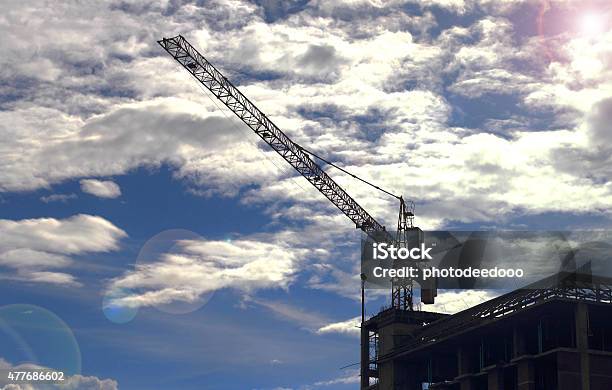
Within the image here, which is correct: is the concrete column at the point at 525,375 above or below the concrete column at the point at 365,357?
below

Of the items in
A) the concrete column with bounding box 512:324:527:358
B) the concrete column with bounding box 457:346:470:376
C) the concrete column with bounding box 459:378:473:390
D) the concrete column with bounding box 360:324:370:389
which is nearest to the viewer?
the concrete column with bounding box 512:324:527:358

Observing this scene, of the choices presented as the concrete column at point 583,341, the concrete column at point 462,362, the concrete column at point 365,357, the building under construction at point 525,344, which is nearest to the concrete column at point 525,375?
the building under construction at point 525,344

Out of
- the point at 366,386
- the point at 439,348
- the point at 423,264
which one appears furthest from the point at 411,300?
the point at 439,348

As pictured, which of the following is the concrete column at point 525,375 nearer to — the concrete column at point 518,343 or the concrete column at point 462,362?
the concrete column at point 518,343

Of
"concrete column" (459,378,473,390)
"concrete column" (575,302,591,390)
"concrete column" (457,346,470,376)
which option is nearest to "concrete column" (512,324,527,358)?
"concrete column" (575,302,591,390)

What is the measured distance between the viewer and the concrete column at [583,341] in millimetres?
118000

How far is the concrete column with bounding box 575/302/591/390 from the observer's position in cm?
11800

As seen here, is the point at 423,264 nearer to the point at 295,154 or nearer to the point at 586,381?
the point at 295,154

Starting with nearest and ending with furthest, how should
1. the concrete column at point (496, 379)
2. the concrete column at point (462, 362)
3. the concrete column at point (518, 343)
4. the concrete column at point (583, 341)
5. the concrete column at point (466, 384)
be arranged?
the concrete column at point (583, 341), the concrete column at point (518, 343), the concrete column at point (496, 379), the concrete column at point (466, 384), the concrete column at point (462, 362)

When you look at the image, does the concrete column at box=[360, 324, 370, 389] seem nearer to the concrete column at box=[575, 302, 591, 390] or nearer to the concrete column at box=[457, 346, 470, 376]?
the concrete column at box=[457, 346, 470, 376]

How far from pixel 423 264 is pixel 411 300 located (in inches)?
388

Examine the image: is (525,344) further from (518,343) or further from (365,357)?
(365,357)

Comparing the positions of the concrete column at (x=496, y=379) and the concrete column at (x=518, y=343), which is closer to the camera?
the concrete column at (x=518, y=343)

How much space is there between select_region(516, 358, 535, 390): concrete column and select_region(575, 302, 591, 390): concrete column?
293 inches
